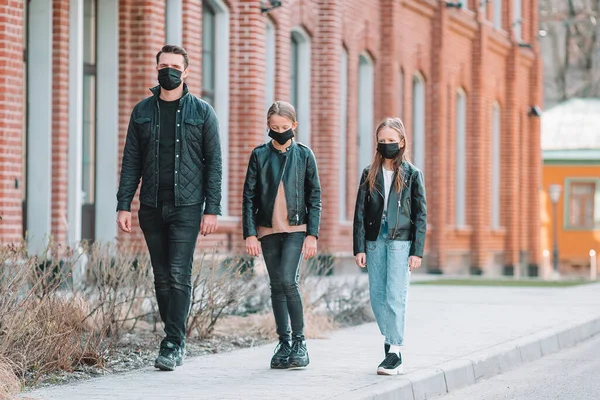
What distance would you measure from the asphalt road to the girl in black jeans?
1226 millimetres

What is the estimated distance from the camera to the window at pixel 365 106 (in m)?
28.2

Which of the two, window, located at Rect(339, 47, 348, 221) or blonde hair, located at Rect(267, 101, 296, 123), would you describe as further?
window, located at Rect(339, 47, 348, 221)

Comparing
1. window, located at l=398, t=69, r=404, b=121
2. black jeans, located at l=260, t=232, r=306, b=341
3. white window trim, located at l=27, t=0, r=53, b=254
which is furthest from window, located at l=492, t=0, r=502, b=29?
black jeans, located at l=260, t=232, r=306, b=341

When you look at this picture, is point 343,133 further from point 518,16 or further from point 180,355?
point 180,355

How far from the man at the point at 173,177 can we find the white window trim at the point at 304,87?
15.2 meters

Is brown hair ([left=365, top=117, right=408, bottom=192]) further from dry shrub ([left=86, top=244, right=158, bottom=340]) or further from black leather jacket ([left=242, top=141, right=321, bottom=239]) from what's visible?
dry shrub ([left=86, top=244, right=158, bottom=340])

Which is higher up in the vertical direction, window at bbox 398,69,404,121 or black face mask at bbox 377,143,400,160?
window at bbox 398,69,404,121

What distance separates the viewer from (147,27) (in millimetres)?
18766

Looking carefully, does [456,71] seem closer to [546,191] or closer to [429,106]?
[429,106]

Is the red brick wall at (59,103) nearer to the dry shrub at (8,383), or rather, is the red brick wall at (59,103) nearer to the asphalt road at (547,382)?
the asphalt road at (547,382)

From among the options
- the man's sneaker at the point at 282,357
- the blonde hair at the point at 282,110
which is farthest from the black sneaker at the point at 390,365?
the blonde hair at the point at 282,110

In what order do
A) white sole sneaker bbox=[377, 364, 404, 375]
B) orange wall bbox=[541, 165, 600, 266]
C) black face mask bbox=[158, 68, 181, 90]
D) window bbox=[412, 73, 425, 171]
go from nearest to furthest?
black face mask bbox=[158, 68, 181, 90] < white sole sneaker bbox=[377, 364, 404, 375] < window bbox=[412, 73, 425, 171] < orange wall bbox=[541, 165, 600, 266]

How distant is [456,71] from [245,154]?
13133 mm

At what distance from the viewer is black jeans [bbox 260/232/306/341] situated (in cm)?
1017
